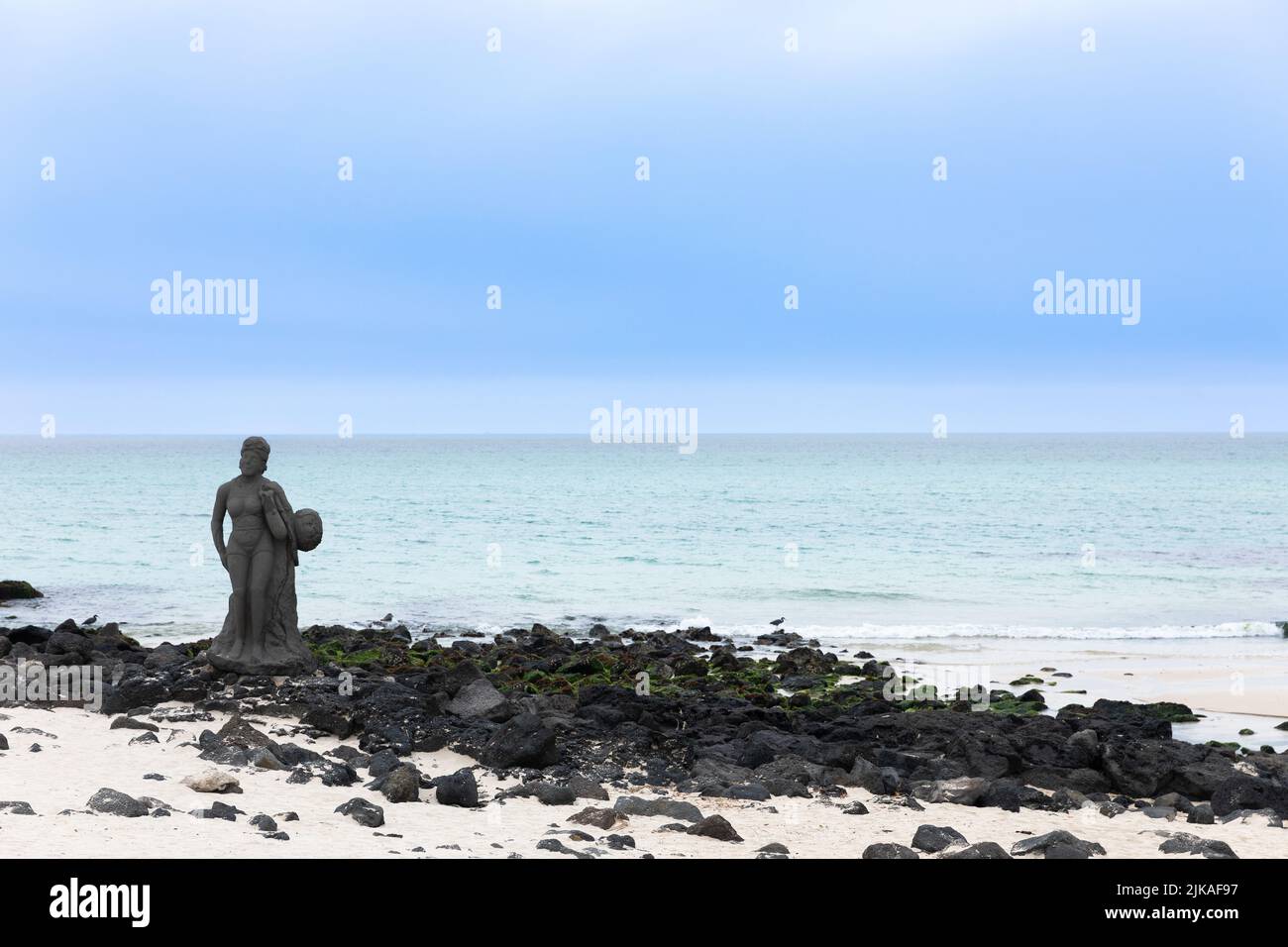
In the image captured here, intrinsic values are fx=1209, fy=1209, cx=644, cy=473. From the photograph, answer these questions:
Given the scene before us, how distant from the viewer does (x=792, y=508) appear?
7412 cm

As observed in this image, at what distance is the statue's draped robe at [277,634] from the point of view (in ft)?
51.1

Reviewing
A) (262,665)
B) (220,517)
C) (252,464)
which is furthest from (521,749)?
(220,517)

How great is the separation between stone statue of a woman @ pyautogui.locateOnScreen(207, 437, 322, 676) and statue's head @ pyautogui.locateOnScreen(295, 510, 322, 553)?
0.04 ft

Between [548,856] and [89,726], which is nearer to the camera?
[548,856]

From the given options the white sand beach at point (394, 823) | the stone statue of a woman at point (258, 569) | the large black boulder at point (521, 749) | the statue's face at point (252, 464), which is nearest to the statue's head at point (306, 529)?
the stone statue of a woman at point (258, 569)

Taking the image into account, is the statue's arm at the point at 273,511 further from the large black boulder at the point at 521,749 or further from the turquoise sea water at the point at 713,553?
the turquoise sea water at the point at 713,553

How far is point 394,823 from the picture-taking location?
970cm

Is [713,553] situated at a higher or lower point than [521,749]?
lower

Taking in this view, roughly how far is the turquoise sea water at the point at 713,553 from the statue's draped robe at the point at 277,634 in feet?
36.0

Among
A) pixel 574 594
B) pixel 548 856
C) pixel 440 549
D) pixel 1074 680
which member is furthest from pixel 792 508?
pixel 548 856

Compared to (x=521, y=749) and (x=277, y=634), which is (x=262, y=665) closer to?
(x=277, y=634)

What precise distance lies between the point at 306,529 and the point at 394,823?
23.1 ft

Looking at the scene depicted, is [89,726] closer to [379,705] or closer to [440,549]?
[379,705]
